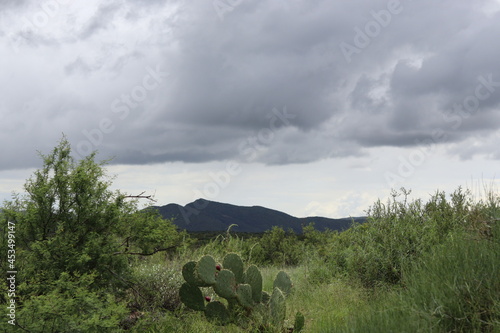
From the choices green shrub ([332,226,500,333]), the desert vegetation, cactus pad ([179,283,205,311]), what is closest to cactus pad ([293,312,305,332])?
the desert vegetation

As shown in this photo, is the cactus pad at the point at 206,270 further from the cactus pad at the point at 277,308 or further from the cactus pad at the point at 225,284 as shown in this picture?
the cactus pad at the point at 277,308

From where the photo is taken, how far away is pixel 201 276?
26.7ft

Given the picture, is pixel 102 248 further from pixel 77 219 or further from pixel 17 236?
pixel 17 236

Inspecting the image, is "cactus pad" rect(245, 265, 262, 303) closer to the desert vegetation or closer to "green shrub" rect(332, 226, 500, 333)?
the desert vegetation

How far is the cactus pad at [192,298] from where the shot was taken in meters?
8.60

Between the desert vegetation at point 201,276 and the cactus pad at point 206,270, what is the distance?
0.02 m

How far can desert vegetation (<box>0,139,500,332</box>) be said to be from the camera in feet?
19.3

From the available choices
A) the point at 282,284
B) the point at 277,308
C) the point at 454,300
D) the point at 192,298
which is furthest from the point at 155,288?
the point at 454,300

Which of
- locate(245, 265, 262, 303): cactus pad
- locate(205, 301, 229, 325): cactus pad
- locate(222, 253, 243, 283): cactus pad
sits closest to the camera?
locate(205, 301, 229, 325): cactus pad

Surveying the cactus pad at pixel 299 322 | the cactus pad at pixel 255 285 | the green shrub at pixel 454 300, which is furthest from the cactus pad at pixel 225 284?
the green shrub at pixel 454 300

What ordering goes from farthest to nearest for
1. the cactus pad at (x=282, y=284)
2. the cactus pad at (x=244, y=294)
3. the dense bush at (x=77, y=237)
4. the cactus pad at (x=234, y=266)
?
the cactus pad at (x=282, y=284)
the cactus pad at (x=234, y=266)
the cactus pad at (x=244, y=294)
the dense bush at (x=77, y=237)

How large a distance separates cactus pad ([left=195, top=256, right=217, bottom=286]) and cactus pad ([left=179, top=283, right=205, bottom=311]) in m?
0.54

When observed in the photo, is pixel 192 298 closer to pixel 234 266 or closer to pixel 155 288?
pixel 234 266

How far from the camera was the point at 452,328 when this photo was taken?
5.56 metres
